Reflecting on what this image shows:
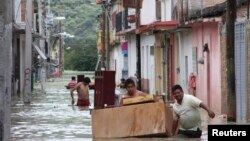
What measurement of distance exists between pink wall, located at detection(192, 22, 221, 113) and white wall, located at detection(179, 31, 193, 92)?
77.5 inches

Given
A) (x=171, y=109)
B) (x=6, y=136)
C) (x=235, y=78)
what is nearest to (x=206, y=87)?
(x=235, y=78)

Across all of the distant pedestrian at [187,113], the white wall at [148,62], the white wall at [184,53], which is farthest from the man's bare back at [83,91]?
the distant pedestrian at [187,113]

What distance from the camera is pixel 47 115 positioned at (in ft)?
83.9

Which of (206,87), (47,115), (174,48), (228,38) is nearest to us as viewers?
(228,38)

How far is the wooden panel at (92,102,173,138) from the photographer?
1631 cm

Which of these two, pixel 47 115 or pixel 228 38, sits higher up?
pixel 228 38

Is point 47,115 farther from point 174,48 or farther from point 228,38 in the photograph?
point 174,48

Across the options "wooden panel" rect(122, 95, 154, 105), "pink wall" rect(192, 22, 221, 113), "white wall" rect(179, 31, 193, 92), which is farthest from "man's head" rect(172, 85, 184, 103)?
"white wall" rect(179, 31, 193, 92)

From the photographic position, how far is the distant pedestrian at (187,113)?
51.5 feet

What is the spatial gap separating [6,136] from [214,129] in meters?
2.77

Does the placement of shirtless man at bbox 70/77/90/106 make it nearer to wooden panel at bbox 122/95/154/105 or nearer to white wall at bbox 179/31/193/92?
white wall at bbox 179/31/193/92

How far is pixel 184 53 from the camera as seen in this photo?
3422 cm

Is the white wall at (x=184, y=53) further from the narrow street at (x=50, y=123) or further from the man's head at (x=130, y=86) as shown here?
the man's head at (x=130, y=86)

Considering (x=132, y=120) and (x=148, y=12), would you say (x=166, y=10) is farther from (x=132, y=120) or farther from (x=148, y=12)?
(x=132, y=120)
